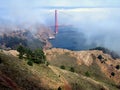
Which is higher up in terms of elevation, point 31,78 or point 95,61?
point 31,78

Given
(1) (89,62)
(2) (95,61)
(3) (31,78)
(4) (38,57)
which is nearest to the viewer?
(3) (31,78)

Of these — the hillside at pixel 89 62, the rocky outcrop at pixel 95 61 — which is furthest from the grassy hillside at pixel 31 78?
the rocky outcrop at pixel 95 61

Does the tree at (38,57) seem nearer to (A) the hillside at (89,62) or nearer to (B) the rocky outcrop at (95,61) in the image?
(A) the hillside at (89,62)

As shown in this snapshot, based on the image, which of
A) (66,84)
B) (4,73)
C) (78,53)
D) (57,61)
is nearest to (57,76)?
(66,84)

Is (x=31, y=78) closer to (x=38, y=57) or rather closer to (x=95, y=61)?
(x=38, y=57)

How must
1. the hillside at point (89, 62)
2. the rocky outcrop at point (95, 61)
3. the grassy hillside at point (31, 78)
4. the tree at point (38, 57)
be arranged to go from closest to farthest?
the grassy hillside at point (31, 78) → the tree at point (38, 57) → the hillside at point (89, 62) → the rocky outcrop at point (95, 61)

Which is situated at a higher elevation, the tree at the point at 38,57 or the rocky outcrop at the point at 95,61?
the tree at the point at 38,57

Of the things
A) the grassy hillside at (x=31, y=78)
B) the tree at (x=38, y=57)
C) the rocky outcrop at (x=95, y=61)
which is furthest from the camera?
the rocky outcrop at (x=95, y=61)

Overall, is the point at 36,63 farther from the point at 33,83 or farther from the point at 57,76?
the point at 33,83

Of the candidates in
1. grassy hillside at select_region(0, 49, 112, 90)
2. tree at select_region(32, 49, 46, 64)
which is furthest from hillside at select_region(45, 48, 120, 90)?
grassy hillside at select_region(0, 49, 112, 90)

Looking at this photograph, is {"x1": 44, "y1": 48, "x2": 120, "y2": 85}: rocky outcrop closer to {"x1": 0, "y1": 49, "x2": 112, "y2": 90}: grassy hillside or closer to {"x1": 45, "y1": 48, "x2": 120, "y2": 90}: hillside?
{"x1": 45, "y1": 48, "x2": 120, "y2": 90}: hillside

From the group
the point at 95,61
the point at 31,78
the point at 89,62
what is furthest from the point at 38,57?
the point at 95,61
